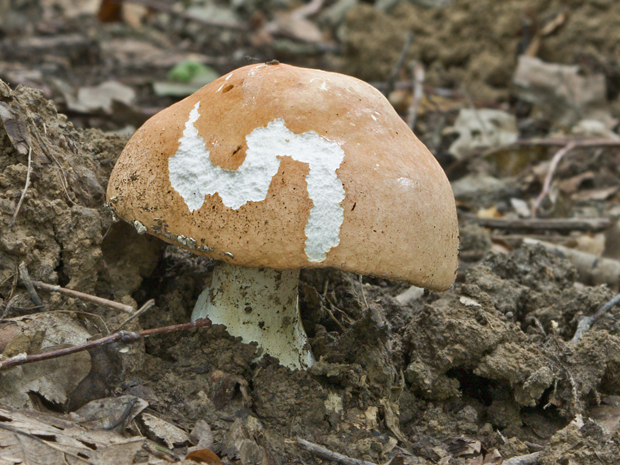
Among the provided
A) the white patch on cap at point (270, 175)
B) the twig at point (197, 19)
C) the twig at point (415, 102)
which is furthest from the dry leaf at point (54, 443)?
the twig at point (197, 19)

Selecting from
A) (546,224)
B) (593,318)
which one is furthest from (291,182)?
(546,224)

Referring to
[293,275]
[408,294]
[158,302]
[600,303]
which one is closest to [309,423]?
[293,275]

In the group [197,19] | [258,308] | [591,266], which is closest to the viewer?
[258,308]

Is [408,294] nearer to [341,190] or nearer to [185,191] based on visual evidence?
[341,190]

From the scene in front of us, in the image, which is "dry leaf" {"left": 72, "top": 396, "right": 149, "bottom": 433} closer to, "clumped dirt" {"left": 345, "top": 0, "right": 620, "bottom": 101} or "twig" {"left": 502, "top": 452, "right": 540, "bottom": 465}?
"twig" {"left": 502, "top": 452, "right": 540, "bottom": 465}

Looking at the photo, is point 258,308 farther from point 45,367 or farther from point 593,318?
point 593,318

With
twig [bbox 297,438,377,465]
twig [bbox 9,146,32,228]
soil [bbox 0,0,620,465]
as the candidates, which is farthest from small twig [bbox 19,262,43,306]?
twig [bbox 297,438,377,465]
